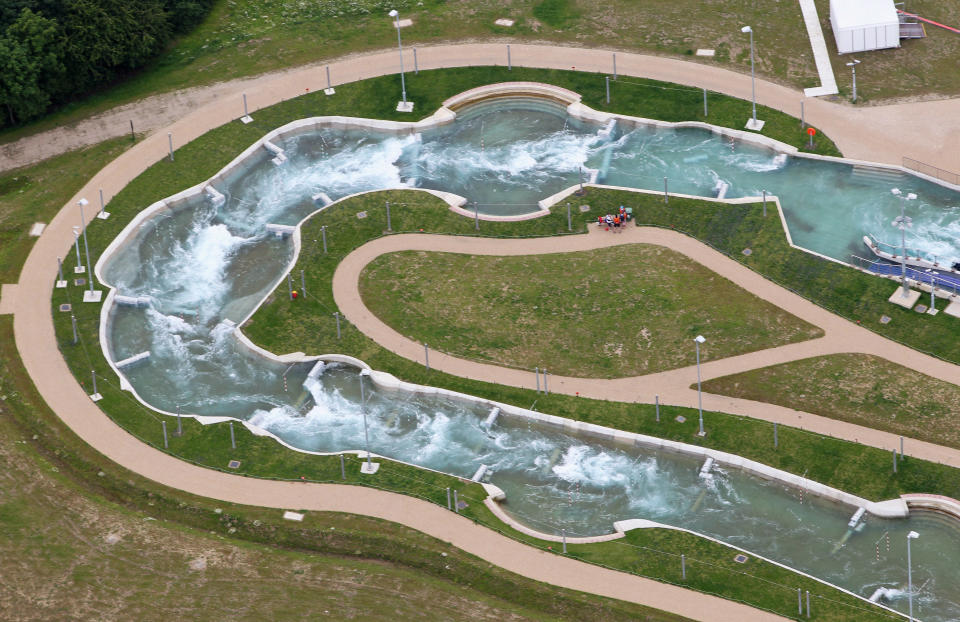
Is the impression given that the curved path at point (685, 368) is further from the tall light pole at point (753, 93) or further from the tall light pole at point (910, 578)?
the tall light pole at point (753, 93)

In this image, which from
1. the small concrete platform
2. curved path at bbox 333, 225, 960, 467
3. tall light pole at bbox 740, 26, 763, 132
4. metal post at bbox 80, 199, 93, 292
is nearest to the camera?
curved path at bbox 333, 225, 960, 467

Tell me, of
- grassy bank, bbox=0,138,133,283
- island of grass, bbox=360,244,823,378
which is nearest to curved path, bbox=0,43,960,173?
grassy bank, bbox=0,138,133,283

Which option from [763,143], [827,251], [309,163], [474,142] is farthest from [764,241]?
[309,163]

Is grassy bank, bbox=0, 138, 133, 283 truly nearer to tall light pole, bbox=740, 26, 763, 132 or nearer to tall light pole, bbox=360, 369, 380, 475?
tall light pole, bbox=360, 369, 380, 475

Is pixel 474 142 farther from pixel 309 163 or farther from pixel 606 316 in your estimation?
pixel 606 316

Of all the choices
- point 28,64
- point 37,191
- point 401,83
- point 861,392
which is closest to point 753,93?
point 401,83

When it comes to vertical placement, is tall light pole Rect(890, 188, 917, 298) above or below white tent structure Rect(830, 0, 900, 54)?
below
